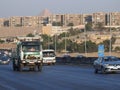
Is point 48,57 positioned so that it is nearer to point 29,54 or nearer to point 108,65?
point 29,54

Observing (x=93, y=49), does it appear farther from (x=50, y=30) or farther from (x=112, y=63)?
(x=112, y=63)

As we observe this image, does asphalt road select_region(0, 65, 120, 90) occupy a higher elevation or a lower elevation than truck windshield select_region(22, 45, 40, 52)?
lower

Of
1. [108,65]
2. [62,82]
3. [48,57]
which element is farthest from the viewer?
[48,57]

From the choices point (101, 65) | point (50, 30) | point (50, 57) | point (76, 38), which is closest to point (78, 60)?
point (50, 57)

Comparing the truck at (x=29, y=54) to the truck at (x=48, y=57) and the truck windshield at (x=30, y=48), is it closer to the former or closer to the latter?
the truck windshield at (x=30, y=48)

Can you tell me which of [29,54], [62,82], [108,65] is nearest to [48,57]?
[29,54]

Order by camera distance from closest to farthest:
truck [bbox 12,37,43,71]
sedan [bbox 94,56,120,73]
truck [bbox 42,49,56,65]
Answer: sedan [bbox 94,56,120,73], truck [bbox 12,37,43,71], truck [bbox 42,49,56,65]

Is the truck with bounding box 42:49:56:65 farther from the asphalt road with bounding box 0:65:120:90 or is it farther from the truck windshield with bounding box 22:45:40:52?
the asphalt road with bounding box 0:65:120:90

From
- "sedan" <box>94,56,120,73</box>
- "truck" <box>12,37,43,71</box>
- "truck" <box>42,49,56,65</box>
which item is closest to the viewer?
"sedan" <box>94,56,120,73</box>

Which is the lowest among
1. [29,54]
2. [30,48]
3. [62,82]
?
[62,82]

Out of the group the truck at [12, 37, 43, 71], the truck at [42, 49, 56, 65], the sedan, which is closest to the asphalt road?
the sedan

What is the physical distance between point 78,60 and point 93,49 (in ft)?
244

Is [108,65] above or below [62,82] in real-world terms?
above

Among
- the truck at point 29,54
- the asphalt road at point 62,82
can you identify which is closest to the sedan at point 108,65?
the asphalt road at point 62,82
